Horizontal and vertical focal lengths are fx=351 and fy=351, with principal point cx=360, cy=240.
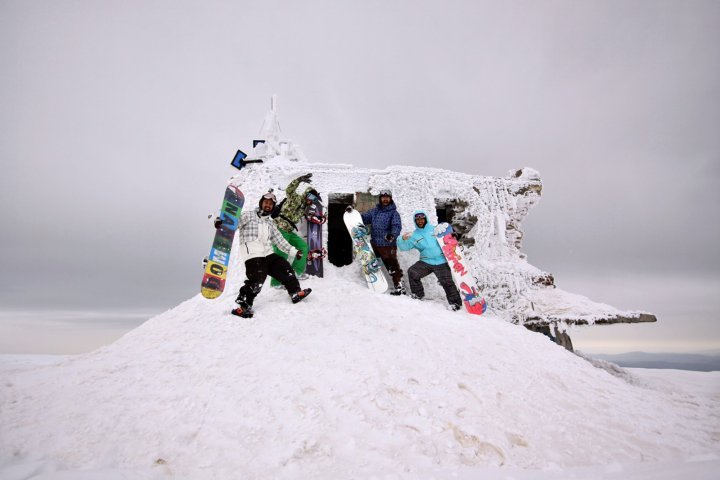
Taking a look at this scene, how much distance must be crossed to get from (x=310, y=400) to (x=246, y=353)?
4.10 feet

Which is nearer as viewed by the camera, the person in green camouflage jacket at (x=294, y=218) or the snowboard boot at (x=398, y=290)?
the person in green camouflage jacket at (x=294, y=218)

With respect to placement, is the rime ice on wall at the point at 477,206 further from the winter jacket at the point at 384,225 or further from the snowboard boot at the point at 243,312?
the snowboard boot at the point at 243,312

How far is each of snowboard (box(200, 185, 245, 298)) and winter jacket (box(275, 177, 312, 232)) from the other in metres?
0.82

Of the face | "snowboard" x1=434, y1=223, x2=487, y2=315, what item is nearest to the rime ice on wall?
"snowboard" x1=434, y1=223, x2=487, y2=315

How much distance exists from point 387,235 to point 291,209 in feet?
6.65

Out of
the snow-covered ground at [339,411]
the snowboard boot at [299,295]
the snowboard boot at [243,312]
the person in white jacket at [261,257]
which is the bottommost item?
the snow-covered ground at [339,411]

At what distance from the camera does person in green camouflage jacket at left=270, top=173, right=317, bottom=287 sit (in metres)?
6.66

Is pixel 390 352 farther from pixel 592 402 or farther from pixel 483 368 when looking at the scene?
pixel 592 402

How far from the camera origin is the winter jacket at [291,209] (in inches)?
263

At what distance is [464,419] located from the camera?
330cm

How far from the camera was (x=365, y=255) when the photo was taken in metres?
7.20

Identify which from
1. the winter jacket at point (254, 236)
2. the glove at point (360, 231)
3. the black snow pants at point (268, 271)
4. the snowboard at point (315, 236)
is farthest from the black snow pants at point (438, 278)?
the winter jacket at point (254, 236)

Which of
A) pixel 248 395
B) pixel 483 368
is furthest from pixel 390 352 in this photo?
pixel 248 395

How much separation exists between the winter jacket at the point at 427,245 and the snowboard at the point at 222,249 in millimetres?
3424
